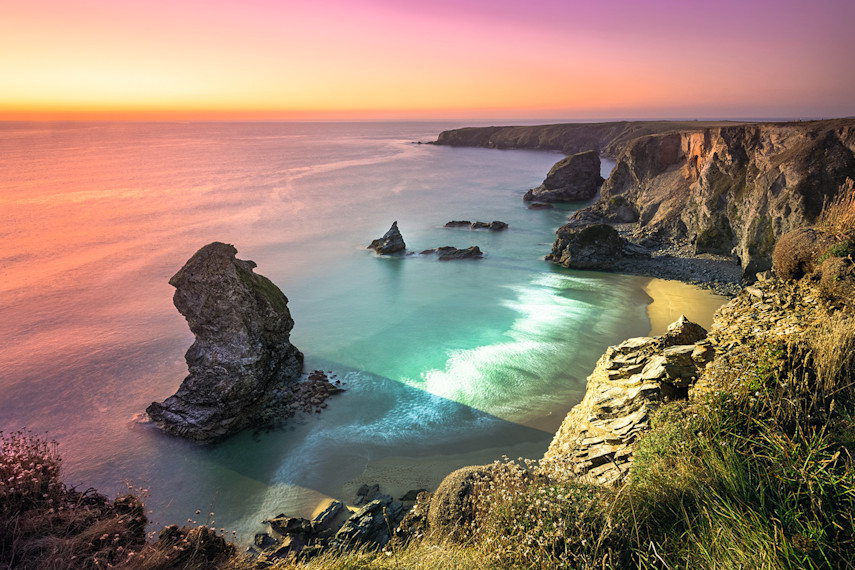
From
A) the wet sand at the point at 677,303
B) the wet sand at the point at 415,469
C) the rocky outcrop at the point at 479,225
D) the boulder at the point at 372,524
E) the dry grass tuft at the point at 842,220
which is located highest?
the dry grass tuft at the point at 842,220

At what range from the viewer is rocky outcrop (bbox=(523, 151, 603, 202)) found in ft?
180

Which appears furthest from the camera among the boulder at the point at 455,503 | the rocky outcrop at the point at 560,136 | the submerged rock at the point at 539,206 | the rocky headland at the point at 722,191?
the rocky outcrop at the point at 560,136

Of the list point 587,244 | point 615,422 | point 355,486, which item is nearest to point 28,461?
point 355,486

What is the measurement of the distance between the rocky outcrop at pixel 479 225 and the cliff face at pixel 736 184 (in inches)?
311

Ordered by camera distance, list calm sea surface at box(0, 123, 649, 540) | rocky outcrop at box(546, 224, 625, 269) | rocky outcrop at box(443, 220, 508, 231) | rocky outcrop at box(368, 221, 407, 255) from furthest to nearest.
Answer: rocky outcrop at box(443, 220, 508, 231), rocky outcrop at box(368, 221, 407, 255), rocky outcrop at box(546, 224, 625, 269), calm sea surface at box(0, 123, 649, 540)

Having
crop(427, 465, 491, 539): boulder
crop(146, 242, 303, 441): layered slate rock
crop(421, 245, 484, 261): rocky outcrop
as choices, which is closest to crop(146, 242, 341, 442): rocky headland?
crop(146, 242, 303, 441): layered slate rock

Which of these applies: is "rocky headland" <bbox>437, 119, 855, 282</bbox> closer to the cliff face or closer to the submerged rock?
the cliff face

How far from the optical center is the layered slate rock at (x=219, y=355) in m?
13.2

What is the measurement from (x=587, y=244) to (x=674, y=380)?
2327 cm

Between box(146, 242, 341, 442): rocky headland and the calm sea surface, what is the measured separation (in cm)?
69

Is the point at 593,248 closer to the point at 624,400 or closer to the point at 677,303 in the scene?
the point at 677,303

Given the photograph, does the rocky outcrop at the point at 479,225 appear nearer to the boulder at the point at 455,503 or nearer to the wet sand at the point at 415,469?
the wet sand at the point at 415,469

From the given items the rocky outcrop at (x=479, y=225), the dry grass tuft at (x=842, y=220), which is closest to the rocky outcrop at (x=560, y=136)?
the rocky outcrop at (x=479, y=225)

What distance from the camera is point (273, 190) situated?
58844 mm
